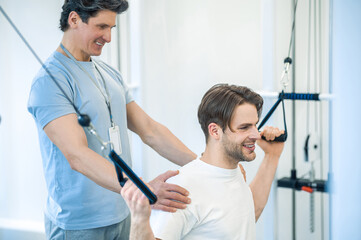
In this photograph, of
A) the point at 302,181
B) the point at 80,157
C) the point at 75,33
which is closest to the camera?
the point at 80,157

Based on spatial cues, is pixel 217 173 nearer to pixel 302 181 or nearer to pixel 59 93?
pixel 59 93

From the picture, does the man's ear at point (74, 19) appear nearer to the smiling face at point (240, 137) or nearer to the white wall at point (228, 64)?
the smiling face at point (240, 137)

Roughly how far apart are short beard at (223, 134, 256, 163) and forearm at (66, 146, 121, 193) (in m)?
0.37

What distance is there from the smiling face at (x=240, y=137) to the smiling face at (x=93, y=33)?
53 centimetres

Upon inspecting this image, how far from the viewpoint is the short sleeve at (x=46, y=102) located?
1.38 metres

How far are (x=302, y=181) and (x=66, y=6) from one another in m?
1.39

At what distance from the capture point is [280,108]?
222 cm

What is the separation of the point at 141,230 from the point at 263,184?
671mm

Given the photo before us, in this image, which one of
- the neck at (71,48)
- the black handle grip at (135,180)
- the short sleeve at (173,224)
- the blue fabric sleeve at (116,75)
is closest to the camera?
the black handle grip at (135,180)

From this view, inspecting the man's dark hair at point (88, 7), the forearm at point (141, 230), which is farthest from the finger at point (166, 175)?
the man's dark hair at point (88, 7)

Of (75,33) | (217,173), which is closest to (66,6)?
(75,33)

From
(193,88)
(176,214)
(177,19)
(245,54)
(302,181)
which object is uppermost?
(177,19)

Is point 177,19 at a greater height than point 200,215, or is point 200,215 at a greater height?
point 177,19

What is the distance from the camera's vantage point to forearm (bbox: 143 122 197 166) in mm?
1766
